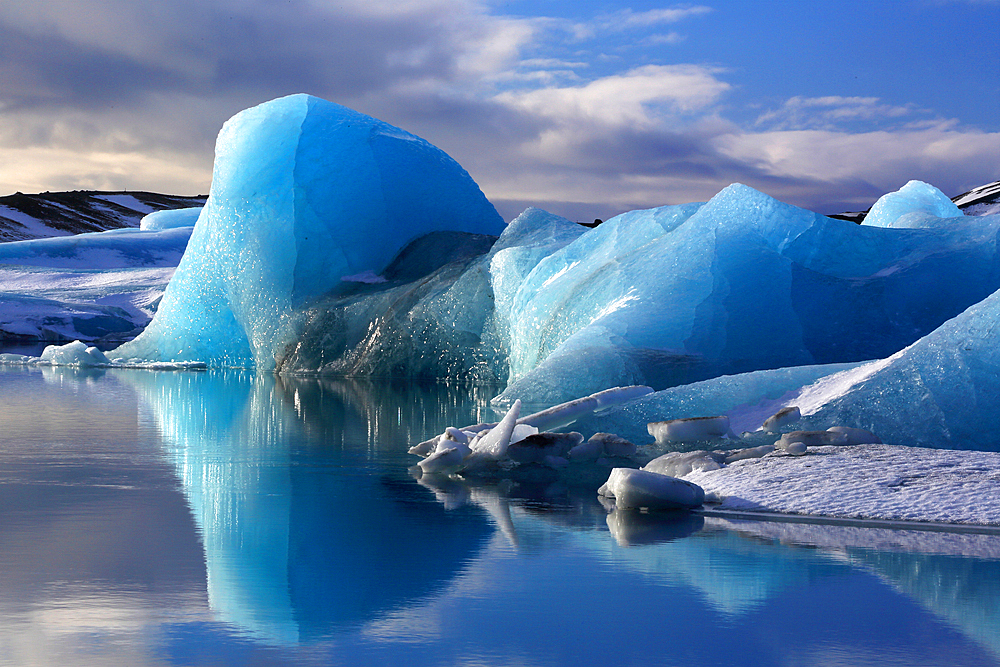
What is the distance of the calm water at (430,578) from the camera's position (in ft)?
7.47

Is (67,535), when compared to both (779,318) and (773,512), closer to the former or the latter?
(773,512)

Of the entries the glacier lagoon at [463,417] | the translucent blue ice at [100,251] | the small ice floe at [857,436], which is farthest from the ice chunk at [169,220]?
the small ice floe at [857,436]

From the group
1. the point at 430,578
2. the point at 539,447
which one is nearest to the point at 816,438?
the point at 539,447

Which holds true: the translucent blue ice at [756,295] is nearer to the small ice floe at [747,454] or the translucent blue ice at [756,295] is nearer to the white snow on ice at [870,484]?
the small ice floe at [747,454]

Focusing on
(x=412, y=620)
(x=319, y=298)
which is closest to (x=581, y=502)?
(x=412, y=620)

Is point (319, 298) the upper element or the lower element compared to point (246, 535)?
upper

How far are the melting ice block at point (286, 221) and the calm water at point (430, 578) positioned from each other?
925 centimetres

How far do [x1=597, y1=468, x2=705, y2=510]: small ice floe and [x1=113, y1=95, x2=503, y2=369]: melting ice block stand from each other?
10.5m

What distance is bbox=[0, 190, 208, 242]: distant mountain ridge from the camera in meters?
51.9

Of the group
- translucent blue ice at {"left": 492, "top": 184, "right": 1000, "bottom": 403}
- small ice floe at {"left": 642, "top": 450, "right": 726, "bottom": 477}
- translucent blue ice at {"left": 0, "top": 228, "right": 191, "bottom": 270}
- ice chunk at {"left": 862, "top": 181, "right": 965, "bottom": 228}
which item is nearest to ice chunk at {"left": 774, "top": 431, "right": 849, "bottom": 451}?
small ice floe at {"left": 642, "top": 450, "right": 726, "bottom": 477}

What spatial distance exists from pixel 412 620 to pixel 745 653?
0.76 m

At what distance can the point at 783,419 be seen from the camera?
571cm

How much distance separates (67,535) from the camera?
134 inches

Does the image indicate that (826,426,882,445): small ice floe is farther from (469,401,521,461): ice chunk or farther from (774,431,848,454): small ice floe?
(469,401,521,461): ice chunk
